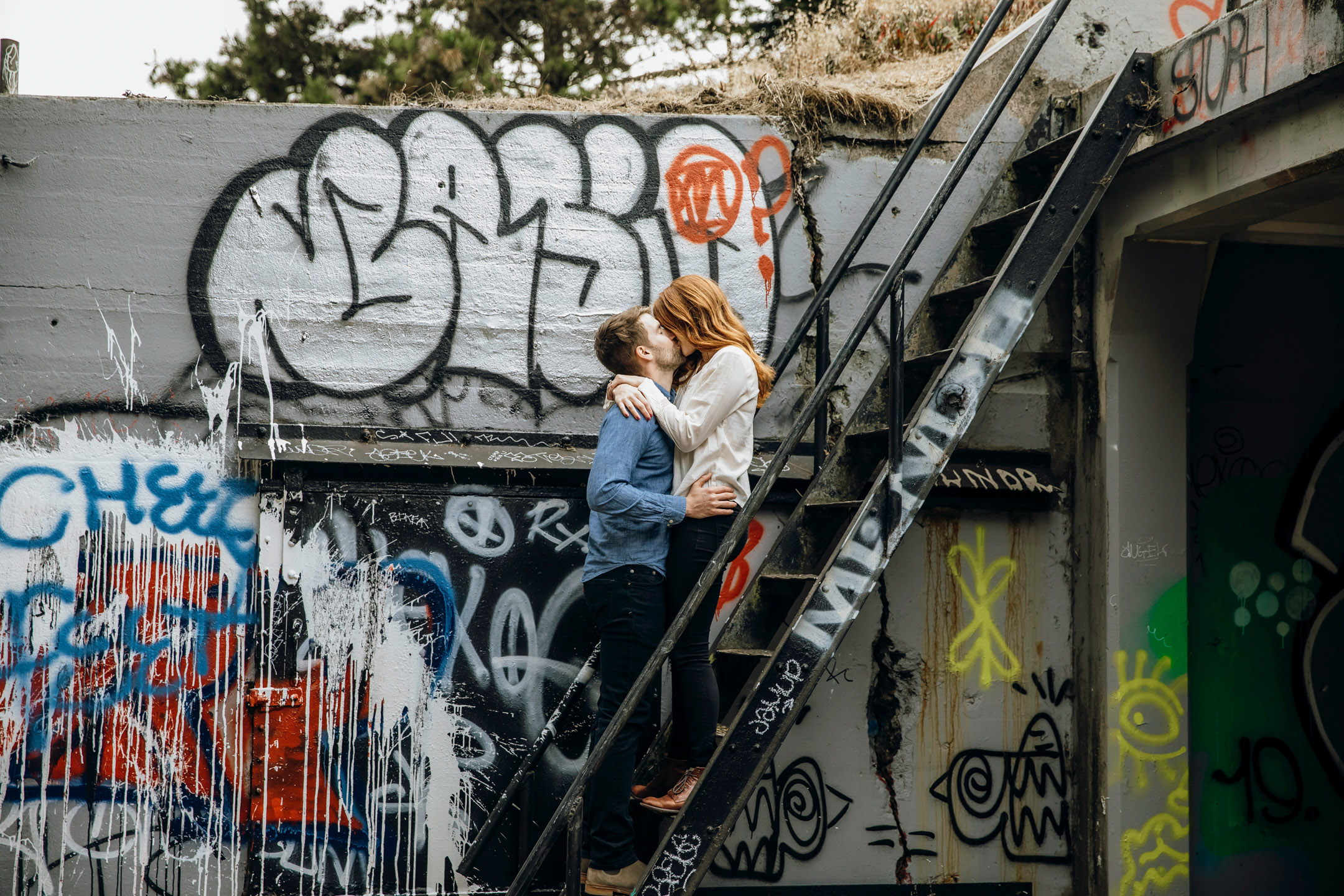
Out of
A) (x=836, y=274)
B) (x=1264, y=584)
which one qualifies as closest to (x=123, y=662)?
(x=836, y=274)

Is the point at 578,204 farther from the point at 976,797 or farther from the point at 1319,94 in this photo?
the point at 976,797

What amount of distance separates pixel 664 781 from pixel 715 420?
134 centimetres

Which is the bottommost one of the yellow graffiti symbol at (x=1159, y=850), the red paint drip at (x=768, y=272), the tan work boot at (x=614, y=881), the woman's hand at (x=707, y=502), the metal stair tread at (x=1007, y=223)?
the yellow graffiti symbol at (x=1159, y=850)

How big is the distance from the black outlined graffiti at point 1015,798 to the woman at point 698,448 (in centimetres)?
157

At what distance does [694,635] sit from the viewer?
3.51m

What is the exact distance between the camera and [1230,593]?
483 cm

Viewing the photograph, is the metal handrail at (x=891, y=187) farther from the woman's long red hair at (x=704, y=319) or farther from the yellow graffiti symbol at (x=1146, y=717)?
the yellow graffiti symbol at (x=1146, y=717)

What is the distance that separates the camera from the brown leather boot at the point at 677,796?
3.62 meters

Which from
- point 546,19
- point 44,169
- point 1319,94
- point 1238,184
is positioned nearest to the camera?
point 1319,94

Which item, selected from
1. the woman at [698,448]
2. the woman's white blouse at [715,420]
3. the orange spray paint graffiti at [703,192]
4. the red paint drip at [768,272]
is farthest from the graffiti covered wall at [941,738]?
→ the orange spray paint graffiti at [703,192]

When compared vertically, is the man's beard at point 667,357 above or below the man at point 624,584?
above

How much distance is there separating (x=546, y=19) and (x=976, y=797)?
1045 centimetres

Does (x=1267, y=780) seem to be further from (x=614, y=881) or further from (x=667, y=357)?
(x=667, y=357)

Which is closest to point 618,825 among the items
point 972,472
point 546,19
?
point 972,472
